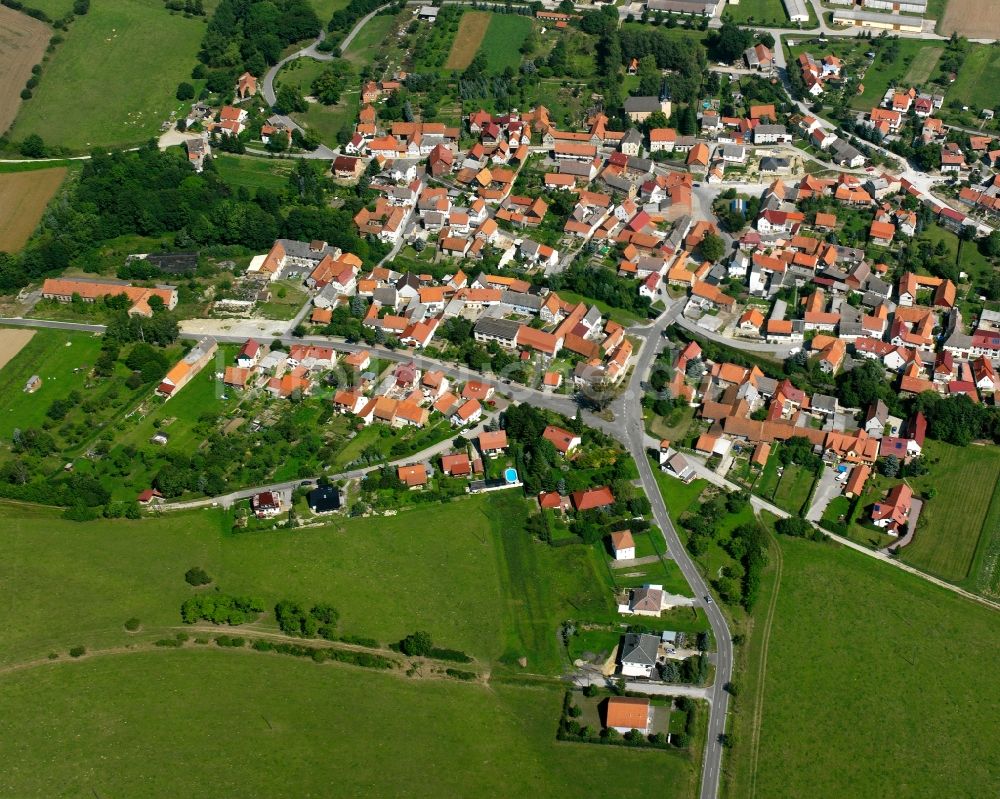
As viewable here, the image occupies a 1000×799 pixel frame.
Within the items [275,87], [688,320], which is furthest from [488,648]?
[275,87]

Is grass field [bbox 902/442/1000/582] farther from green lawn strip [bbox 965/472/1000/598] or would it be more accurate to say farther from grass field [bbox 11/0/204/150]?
grass field [bbox 11/0/204/150]

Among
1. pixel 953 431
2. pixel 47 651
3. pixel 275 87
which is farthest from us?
pixel 275 87

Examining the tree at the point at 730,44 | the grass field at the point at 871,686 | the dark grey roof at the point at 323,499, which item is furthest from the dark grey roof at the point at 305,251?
the tree at the point at 730,44

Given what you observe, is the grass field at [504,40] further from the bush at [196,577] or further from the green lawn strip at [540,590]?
the bush at [196,577]

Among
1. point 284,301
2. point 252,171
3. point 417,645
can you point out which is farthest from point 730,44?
point 417,645

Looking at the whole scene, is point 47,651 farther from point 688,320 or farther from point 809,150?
point 809,150

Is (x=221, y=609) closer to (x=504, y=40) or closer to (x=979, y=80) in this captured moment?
(x=504, y=40)

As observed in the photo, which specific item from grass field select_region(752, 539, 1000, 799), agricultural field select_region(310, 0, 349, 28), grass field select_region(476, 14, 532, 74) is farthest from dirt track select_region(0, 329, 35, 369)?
agricultural field select_region(310, 0, 349, 28)
